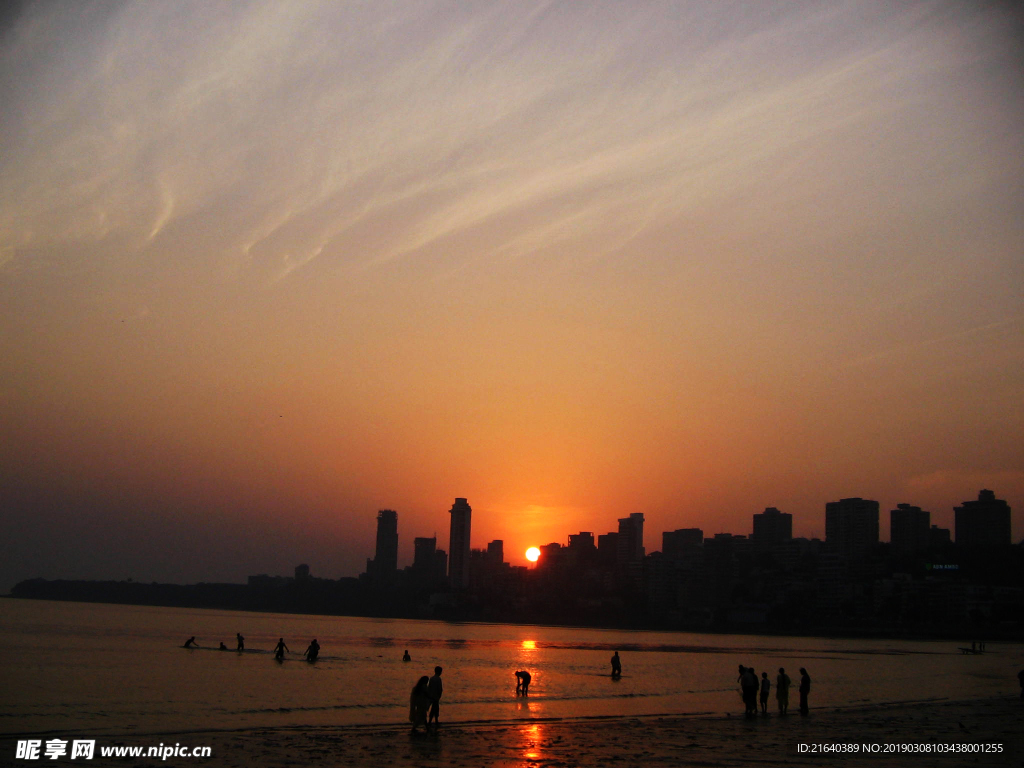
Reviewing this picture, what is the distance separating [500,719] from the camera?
34.8m

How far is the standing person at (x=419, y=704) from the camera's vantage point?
28.0 meters

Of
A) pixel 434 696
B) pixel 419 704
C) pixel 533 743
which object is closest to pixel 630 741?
pixel 533 743

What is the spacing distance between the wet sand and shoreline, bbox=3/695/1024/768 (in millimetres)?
31

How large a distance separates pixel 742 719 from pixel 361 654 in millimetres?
66366

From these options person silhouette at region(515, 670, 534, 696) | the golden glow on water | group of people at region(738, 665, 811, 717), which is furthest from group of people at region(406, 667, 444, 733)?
person silhouette at region(515, 670, 534, 696)

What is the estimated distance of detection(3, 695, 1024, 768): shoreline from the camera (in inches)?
925

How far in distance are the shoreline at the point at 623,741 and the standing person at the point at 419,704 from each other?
0.49 m

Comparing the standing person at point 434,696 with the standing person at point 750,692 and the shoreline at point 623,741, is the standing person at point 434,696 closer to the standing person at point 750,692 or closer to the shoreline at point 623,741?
the shoreline at point 623,741

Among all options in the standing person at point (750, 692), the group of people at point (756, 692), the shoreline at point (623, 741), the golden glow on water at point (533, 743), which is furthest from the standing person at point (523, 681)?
the standing person at point (750, 692)

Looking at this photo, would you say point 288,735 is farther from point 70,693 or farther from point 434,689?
point 70,693

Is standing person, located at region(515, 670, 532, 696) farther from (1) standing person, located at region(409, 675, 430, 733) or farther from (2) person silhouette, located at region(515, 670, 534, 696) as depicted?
(1) standing person, located at region(409, 675, 430, 733)

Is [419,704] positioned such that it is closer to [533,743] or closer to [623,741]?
[533,743]

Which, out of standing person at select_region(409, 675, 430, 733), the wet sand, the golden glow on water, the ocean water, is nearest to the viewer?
the wet sand

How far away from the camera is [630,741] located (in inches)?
1094
